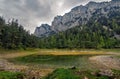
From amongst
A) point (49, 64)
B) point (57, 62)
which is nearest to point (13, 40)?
point (57, 62)

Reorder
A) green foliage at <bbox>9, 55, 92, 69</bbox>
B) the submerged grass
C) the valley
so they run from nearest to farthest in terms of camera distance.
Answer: the valley → the submerged grass → green foliage at <bbox>9, 55, 92, 69</bbox>

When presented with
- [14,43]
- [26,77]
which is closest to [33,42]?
[14,43]

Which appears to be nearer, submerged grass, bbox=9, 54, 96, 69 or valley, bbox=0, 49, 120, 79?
valley, bbox=0, 49, 120, 79

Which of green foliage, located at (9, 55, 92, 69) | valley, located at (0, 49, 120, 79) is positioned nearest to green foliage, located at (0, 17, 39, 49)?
valley, located at (0, 49, 120, 79)

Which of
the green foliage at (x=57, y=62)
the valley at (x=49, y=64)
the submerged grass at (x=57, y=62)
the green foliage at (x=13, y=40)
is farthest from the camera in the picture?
the green foliage at (x=13, y=40)

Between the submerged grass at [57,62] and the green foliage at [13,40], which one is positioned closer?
the submerged grass at [57,62]

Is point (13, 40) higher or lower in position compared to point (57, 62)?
higher

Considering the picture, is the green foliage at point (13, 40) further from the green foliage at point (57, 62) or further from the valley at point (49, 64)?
the green foliage at point (57, 62)

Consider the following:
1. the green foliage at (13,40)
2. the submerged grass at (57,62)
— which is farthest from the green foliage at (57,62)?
the green foliage at (13,40)

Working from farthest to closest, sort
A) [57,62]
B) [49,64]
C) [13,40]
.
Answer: [13,40] < [57,62] < [49,64]

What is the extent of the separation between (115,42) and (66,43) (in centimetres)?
3580

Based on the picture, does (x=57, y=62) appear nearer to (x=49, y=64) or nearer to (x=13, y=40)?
(x=49, y=64)

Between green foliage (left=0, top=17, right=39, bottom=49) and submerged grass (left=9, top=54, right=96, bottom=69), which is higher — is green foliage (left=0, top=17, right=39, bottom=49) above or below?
above

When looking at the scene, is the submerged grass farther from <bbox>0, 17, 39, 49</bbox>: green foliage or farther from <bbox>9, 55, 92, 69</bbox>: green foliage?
<bbox>0, 17, 39, 49</bbox>: green foliage
